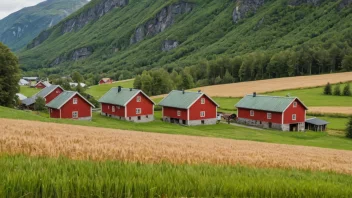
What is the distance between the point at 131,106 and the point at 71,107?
11138mm

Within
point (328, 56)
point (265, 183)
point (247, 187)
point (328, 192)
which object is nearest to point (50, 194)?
point (247, 187)

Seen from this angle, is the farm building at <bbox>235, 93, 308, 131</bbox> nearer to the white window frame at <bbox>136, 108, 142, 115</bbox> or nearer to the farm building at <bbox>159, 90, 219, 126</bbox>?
the farm building at <bbox>159, 90, 219, 126</bbox>

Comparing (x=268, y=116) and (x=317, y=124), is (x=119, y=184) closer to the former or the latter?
(x=317, y=124)

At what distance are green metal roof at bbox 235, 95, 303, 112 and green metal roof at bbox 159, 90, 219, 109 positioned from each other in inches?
379

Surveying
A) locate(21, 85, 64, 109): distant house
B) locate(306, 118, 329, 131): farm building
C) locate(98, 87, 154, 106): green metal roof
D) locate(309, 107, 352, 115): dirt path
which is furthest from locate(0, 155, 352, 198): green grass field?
locate(21, 85, 64, 109): distant house

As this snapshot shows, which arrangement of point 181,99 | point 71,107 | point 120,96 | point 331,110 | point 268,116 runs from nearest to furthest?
point 71,107 → point 268,116 → point 181,99 → point 120,96 → point 331,110

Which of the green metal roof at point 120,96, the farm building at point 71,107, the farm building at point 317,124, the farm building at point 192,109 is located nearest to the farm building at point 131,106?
the green metal roof at point 120,96

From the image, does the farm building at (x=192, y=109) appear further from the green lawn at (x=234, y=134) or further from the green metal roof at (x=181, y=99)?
the green lawn at (x=234, y=134)

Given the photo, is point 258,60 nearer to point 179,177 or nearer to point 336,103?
point 336,103

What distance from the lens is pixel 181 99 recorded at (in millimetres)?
78375

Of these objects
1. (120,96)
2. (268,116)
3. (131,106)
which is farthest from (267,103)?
(120,96)

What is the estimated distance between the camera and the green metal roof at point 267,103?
236 ft

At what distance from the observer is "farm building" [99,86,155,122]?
247 feet

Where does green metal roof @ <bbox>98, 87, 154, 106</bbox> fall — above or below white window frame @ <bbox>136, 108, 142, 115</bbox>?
above
